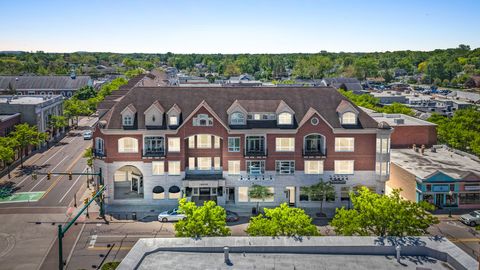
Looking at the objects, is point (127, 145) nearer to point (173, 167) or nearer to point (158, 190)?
point (173, 167)

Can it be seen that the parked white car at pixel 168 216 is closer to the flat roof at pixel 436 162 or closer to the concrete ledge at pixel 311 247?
the concrete ledge at pixel 311 247

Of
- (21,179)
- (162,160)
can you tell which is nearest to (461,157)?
(162,160)

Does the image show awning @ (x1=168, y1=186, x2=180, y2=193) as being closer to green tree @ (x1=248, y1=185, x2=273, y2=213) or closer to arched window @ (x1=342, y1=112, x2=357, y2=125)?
green tree @ (x1=248, y1=185, x2=273, y2=213)

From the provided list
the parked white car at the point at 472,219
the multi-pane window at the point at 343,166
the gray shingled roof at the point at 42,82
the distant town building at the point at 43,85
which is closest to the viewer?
the parked white car at the point at 472,219

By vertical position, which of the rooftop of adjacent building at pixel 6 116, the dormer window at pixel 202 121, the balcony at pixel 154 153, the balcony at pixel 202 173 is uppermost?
the dormer window at pixel 202 121

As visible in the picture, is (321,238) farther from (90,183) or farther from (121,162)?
(90,183)

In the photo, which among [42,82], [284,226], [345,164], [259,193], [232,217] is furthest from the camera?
[42,82]

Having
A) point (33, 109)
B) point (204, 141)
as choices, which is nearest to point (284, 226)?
point (204, 141)

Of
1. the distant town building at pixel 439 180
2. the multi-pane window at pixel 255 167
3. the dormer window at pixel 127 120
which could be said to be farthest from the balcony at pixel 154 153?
the distant town building at pixel 439 180

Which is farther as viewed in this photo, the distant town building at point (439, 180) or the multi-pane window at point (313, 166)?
the multi-pane window at point (313, 166)
